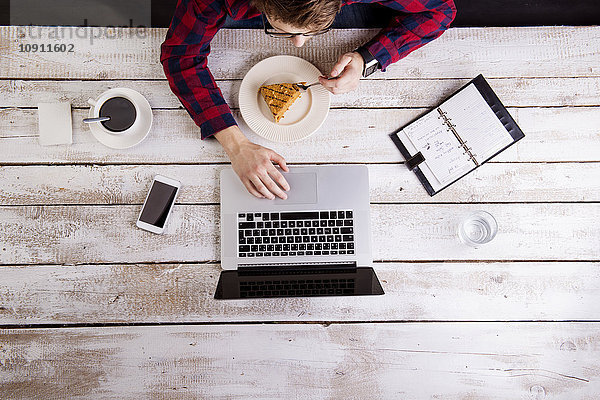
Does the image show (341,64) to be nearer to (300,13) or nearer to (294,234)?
(300,13)

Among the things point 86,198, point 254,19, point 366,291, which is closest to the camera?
point 366,291

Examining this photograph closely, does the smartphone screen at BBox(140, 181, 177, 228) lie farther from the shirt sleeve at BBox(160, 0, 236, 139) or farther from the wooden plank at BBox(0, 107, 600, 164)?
the shirt sleeve at BBox(160, 0, 236, 139)

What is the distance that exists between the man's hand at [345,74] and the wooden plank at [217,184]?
24 centimetres

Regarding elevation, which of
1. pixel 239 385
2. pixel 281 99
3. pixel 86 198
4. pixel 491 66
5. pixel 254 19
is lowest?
pixel 239 385

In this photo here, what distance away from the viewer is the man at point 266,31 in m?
1.07

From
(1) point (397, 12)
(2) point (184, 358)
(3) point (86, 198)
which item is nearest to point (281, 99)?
(1) point (397, 12)

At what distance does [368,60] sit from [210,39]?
1.46 feet

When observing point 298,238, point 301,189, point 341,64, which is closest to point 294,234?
point 298,238

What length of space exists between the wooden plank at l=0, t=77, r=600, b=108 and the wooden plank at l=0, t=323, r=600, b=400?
641 millimetres

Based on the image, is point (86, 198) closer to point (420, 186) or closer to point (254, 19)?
point (254, 19)

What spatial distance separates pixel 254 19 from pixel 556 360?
132 cm

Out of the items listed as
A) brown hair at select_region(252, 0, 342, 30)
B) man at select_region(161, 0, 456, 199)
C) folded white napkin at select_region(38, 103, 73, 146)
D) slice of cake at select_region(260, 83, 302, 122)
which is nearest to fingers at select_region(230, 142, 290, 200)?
man at select_region(161, 0, 456, 199)

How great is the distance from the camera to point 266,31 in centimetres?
106

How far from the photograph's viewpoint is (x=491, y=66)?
1229 mm
